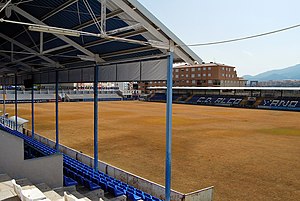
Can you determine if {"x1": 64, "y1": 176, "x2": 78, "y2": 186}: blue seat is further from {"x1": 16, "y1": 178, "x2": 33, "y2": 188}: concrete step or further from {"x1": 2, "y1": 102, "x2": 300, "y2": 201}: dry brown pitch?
{"x1": 2, "y1": 102, "x2": 300, "y2": 201}: dry brown pitch

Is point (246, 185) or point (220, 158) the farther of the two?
point (220, 158)

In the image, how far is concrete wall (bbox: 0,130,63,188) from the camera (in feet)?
24.5

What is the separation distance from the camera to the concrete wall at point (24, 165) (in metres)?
7.46

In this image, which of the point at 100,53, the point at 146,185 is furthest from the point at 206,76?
the point at 146,185

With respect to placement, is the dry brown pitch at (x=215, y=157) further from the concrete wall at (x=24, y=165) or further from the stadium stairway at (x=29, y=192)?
the stadium stairway at (x=29, y=192)

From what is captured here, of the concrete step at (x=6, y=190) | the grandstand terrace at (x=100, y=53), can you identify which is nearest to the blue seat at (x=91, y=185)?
the grandstand terrace at (x=100, y=53)

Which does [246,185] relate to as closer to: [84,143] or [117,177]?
[117,177]

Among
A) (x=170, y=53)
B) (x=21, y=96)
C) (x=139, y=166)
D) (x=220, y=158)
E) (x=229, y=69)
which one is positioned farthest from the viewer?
(x=229, y=69)

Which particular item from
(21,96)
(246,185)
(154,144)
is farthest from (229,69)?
(246,185)

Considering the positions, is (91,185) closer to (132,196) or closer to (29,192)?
(132,196)

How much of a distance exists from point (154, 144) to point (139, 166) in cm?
533

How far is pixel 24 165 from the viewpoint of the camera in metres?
7.45

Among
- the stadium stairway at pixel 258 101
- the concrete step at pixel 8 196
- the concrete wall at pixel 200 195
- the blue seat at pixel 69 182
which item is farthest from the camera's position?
the stadium stairway at pixel 258 101

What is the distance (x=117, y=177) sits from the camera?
33.6ft
